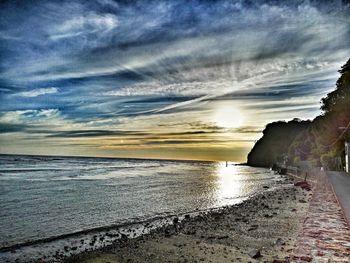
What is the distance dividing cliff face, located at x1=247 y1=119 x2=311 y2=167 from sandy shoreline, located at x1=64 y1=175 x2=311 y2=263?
152860mm

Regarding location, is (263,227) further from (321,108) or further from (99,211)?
(321,108)

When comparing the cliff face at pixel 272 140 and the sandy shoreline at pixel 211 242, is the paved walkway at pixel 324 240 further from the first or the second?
the cliff face at pixel 272 140

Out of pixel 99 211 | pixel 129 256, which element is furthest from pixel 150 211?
pixel 129 256

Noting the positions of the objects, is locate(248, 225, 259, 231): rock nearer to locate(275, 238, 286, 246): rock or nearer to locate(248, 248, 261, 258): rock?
locate(275, 238, 286, 246): rock

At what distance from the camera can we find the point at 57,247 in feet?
35.4

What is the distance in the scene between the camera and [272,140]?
6624 inches

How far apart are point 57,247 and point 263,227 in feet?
24.3

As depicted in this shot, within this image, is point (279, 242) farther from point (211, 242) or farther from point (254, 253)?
point (211, 242)

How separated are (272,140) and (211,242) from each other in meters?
165

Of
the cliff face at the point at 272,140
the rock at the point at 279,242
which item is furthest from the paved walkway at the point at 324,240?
the cliff face at the point at 272,140

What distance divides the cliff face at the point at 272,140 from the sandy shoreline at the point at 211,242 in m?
153

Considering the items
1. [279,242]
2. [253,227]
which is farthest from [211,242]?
[253,227]

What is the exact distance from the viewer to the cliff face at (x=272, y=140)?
16257cm

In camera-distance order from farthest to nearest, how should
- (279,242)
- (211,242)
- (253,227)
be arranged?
(253,227)
(211,242)
(279,242)
